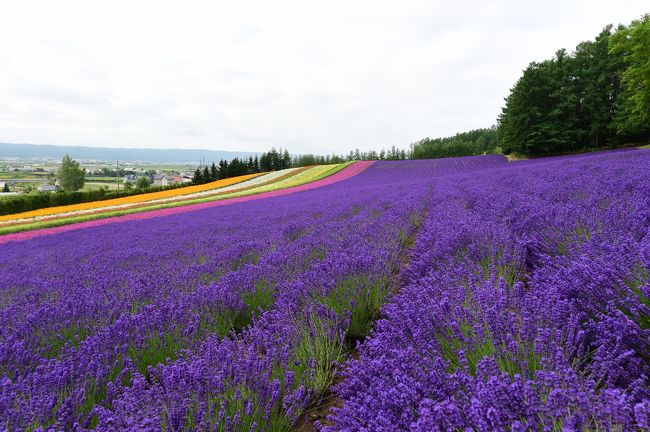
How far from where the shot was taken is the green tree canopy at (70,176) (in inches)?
2894

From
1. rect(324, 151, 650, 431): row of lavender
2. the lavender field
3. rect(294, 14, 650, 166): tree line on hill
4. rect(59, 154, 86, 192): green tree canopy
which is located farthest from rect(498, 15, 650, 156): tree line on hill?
rect(59, 154, 86, 192): green tree canopy

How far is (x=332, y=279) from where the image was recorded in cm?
270

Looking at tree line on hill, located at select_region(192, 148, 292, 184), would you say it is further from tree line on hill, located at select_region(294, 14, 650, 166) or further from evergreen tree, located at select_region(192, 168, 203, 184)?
tree line on hill, located at select_region(294, 14, 650, 166)

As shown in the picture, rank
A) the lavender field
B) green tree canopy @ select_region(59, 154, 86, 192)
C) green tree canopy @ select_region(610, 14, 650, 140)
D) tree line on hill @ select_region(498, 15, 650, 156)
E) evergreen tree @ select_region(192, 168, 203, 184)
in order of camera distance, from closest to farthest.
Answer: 1. the lavender field
2. green tree canopy @ select_region(610, 14, 650, 140)
3. tree line on hill @ select_region(498, 15, 650, 156)
4. evergreen tree @ select_region(192, 168, 203, 184)
5. green tree canopy @ select_region(59, 154, 86, 192)

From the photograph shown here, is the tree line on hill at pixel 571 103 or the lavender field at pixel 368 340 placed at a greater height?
the tree line on hill at pixel 571 103

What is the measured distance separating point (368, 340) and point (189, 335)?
1132 millimetres

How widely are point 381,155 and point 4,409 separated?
85787 millimetres

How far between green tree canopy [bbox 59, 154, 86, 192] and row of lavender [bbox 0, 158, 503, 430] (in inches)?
3383

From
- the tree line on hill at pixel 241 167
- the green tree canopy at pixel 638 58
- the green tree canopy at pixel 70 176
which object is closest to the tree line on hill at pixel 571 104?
the green tree canopy at pixel 638 58

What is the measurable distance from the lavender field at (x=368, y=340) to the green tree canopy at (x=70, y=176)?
86.9 meters

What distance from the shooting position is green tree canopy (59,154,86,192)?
7350 cm

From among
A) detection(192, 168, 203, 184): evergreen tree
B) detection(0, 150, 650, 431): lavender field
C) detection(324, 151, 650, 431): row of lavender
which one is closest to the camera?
detection(324, 151, 650, 431): row of lavender

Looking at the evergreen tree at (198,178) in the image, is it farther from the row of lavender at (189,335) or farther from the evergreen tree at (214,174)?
the row of lavender at (189,335)

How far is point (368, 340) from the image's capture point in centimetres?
188
